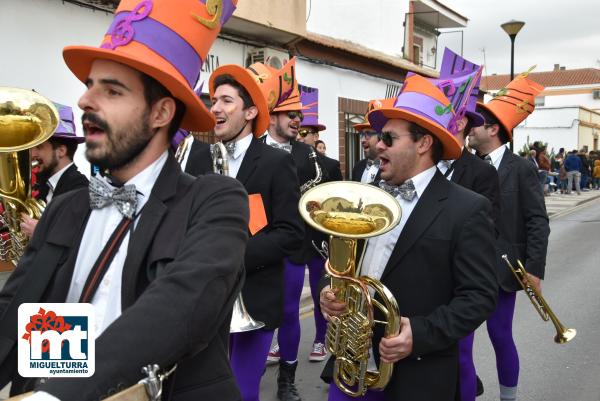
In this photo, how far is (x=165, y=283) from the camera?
1.50 metres

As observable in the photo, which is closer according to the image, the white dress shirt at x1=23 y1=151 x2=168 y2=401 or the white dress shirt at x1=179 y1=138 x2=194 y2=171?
the white dress shirt at x1=23 y1=151 x2=168 y2=401

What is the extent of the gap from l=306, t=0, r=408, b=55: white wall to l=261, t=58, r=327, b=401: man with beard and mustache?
1087 centimetres

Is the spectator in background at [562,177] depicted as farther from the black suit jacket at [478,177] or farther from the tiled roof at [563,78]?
the tiled roof at [563,78]

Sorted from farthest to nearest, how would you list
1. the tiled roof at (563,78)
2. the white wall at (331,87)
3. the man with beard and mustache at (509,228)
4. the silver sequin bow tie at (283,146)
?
1. the tiled roof at (563,78)
2. the white wall at (331,87)
3. the silver sequin bow tie at (283,146)
4. the man with beard and mustache at (509,228)

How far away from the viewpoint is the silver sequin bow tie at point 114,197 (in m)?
1.77

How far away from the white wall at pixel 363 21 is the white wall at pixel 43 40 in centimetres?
815

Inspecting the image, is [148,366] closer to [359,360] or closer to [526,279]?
[359,360]

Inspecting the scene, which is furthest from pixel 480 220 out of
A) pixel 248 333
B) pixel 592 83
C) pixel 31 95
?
pixel 592 83

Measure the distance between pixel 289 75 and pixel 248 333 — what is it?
9.93 ft

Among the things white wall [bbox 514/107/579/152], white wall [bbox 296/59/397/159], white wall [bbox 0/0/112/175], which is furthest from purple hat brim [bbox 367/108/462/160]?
white wall [bbox 514/107/579/152]

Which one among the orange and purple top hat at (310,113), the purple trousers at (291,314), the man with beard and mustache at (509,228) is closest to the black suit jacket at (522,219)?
the man with beard and mustache at (509,228)

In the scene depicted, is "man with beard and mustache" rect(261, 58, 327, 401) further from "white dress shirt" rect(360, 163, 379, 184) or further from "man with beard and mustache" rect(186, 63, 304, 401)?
"white dress shirt" rect(360, 163, 379, 184)

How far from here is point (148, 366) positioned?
139 cm

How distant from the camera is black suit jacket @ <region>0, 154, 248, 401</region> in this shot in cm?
139
